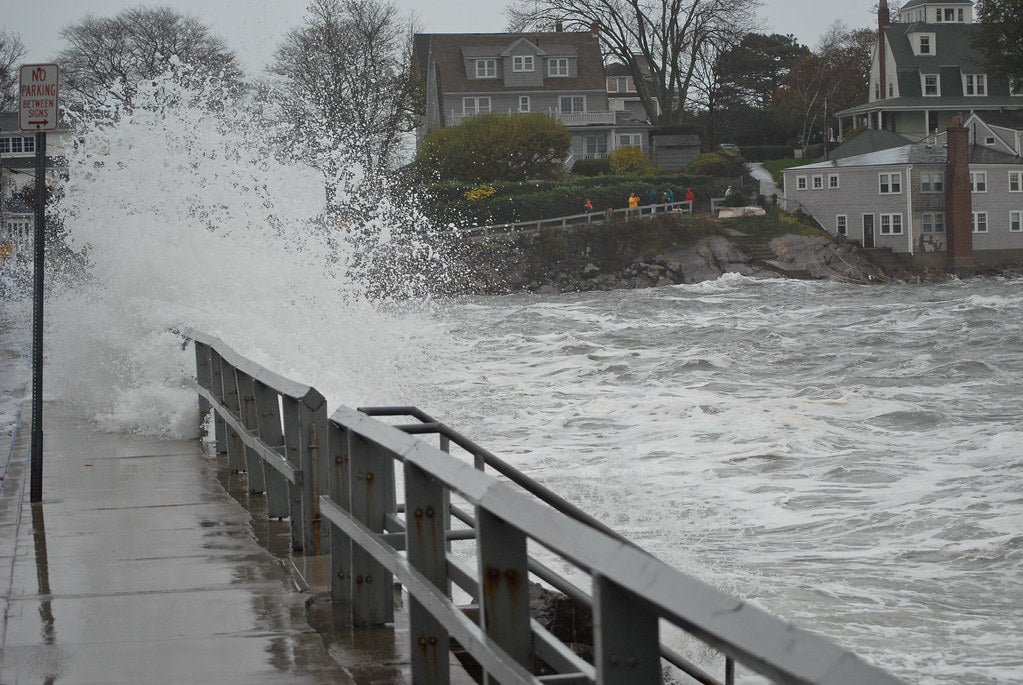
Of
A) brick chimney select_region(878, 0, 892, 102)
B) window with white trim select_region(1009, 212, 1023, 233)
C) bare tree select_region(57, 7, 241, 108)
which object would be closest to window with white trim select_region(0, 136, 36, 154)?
bare tree select_region(57, 7, 241, 108)

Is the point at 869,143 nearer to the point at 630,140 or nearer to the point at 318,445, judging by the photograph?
the point at 630,140

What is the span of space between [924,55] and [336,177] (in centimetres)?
4373

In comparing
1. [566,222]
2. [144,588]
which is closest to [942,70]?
[566,222]

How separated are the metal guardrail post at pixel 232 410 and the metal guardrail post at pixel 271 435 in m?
1.41

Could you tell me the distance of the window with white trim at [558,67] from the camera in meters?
80.8

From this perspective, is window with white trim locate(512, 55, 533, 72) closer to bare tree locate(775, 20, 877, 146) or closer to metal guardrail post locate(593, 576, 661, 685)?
bare tree locate(775, 20, 877, 146)

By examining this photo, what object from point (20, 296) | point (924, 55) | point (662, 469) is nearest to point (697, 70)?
point (924, 55)

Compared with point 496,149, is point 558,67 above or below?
above

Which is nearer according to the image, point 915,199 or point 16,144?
point 915,199

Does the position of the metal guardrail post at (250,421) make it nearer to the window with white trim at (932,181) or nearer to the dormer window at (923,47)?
the window with white trim at (932,181)

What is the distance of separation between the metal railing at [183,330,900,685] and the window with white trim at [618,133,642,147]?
240 ft

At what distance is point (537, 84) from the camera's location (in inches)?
3164

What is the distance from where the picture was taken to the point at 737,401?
69.3 ft

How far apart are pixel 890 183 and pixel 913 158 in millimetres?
2411
